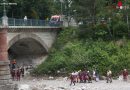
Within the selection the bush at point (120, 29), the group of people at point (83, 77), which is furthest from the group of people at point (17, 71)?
the bush at point (120, 29)

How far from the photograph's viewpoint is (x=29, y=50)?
192ft

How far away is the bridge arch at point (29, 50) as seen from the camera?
54.5 m

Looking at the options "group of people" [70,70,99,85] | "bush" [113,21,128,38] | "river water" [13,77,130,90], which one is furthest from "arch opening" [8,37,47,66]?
"group of people" [70,70,99,85]

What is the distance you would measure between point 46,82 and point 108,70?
6.49 metres

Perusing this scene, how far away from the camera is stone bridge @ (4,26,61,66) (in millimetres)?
51659

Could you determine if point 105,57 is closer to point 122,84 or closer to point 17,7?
point 122,84

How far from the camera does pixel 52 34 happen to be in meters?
57.6

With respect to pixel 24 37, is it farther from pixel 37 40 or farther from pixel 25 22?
pixel 37 40

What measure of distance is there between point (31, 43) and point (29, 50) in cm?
246

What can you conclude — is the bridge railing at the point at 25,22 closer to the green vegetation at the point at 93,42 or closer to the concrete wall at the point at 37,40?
the concrete wall at the point at 37,40

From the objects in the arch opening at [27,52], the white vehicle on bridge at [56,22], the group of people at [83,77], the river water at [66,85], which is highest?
the white vehicle on bridge at [56,22]

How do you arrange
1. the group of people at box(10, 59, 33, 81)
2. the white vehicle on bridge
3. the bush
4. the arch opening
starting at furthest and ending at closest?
the white vehicle on bridge < the arch opening < the bush < the group of people at box(10, 59, 33, 81)

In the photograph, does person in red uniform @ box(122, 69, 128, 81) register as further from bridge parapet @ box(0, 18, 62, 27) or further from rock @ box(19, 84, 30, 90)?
bridge parapet @ box(0, 18, 62, 27)

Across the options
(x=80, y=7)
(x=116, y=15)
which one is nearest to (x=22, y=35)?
(x=80, y=7)
